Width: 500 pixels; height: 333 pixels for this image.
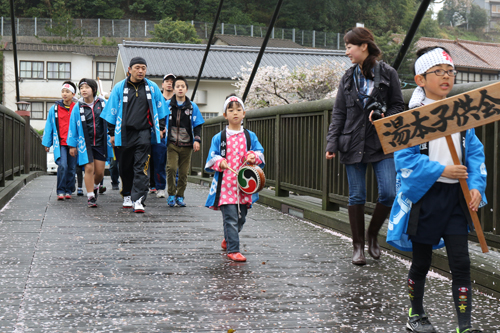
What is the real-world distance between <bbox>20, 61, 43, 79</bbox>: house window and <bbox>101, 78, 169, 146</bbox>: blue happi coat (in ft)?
115

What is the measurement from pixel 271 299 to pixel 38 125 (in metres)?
38.8

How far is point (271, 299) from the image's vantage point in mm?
3328

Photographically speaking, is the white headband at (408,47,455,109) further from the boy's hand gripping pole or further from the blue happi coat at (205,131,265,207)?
the blue happi coat at (205,131,265,207)

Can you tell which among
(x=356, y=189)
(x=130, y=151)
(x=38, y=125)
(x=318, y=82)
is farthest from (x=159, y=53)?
(x=356, y=189)

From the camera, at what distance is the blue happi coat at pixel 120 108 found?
277 inches

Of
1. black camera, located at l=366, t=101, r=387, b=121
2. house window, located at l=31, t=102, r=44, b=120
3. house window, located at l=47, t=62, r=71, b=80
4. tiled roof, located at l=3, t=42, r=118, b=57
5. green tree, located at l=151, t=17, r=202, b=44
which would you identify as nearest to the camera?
black camera, located at l=366, t=101, r=387, b=121

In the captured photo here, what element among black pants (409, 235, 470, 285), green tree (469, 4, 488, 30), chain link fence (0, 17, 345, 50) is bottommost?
black pants (409, 235, 470, 285)

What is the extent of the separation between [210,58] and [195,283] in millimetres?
30226

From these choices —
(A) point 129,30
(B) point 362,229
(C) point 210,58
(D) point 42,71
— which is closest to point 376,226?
(B) point 362,229

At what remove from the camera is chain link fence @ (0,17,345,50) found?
173ft

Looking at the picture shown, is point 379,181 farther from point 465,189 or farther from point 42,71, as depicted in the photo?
point 42,71

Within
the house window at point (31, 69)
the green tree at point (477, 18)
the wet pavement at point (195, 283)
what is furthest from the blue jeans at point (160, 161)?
the green tree at point (477, 18)

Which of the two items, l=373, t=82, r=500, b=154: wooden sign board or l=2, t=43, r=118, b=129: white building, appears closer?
l=373, t=82, r=500, b=154: wooden sign board

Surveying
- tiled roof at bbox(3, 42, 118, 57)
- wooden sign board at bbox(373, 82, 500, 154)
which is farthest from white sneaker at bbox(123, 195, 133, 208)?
tiled roof at bbox(3, 42, 118, 57)
